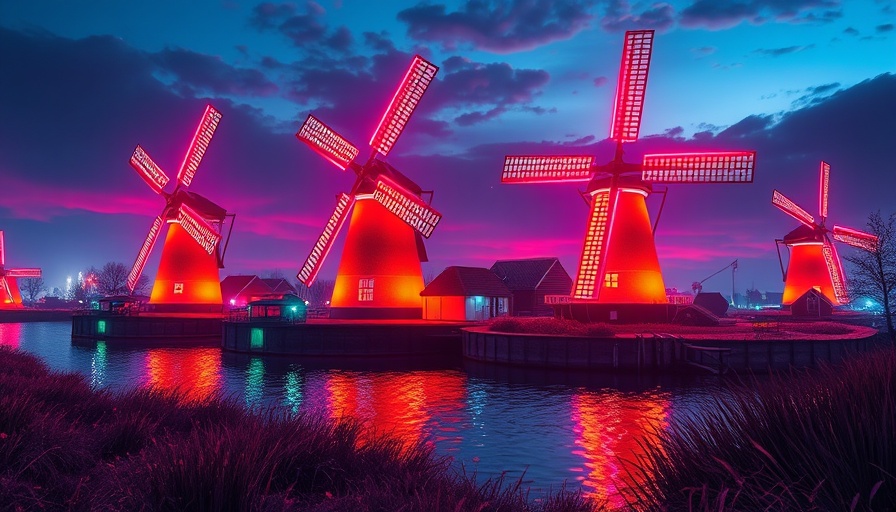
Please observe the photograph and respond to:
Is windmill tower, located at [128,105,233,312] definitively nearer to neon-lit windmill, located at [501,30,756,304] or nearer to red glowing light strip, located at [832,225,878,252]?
neon-lit windmill, located at [501,30,756,304]

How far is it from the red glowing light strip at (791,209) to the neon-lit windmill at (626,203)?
118 ft

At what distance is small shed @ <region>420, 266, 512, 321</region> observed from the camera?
1849 inches

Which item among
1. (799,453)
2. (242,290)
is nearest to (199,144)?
(242,290)

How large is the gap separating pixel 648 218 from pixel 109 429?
100 ft

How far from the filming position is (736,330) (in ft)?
121

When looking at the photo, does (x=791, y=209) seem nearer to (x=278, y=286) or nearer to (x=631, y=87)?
(x=631, y=87)

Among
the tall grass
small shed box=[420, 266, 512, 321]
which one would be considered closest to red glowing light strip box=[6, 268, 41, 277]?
small shed box=[420, 266, 512, 321]

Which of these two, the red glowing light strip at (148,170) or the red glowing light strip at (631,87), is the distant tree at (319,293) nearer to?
the red glowing light strip at (148,170)

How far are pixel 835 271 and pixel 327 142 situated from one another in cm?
5133

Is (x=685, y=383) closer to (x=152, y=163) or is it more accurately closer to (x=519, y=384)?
(x=519, y=384)

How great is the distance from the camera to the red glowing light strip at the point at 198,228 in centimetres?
4931

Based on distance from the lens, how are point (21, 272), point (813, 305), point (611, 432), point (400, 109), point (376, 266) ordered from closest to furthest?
point (611, 432) < point (400, 109) < point (376, 266) < point (813, 305) < point (21, 272)

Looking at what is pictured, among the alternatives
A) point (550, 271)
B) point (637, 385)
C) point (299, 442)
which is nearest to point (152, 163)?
point (550, 271)

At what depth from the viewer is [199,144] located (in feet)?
178
